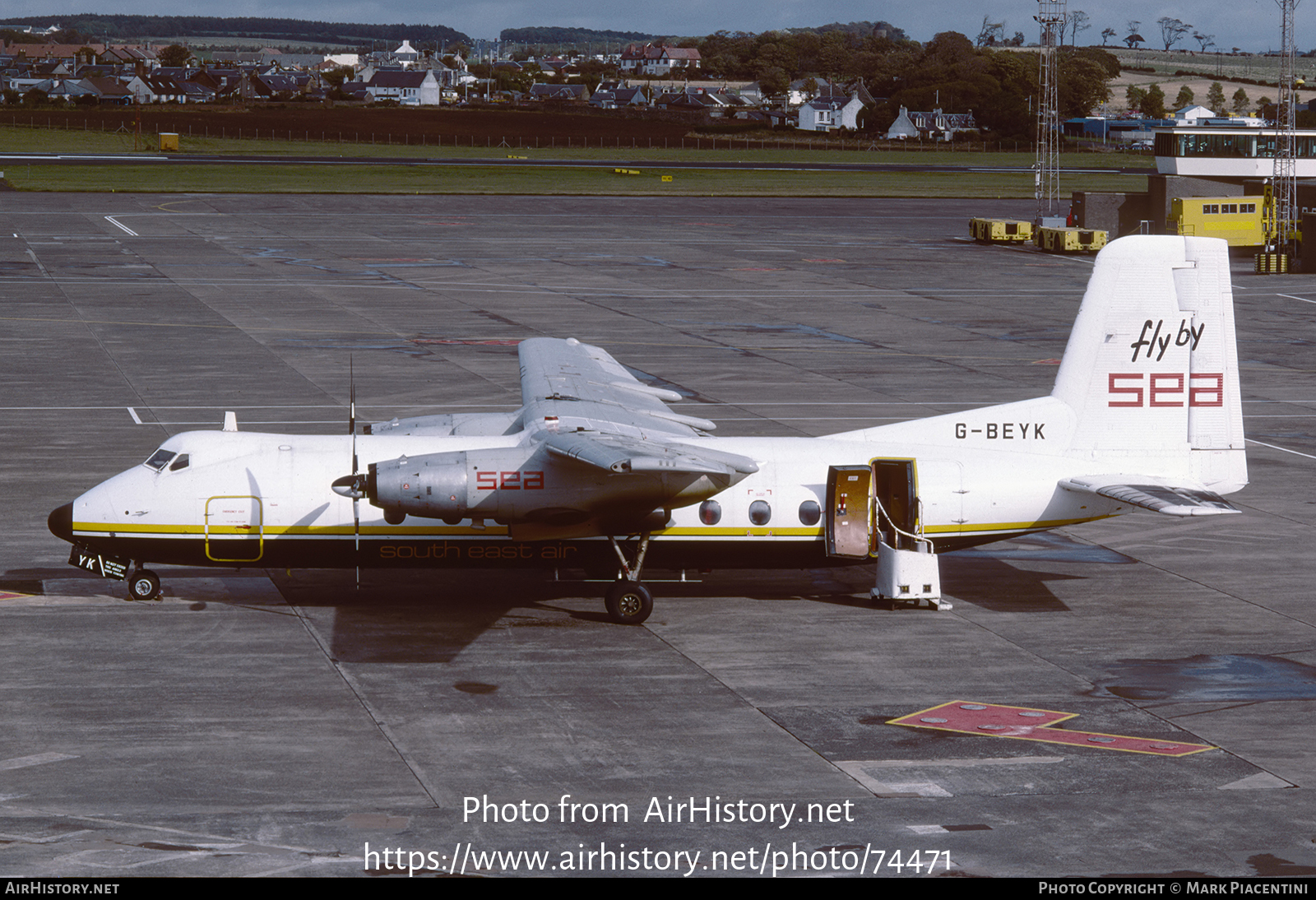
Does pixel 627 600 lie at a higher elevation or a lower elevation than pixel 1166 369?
lower

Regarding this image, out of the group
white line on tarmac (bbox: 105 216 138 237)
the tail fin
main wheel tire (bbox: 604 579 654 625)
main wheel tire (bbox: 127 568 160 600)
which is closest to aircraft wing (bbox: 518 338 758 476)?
main wheel tire (bbox: 604 579 654 625)

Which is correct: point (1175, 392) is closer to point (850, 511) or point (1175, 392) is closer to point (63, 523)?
point (850, 511)

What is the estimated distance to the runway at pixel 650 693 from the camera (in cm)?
1753

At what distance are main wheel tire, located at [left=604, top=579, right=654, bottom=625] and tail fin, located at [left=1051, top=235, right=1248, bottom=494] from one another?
8726 mm

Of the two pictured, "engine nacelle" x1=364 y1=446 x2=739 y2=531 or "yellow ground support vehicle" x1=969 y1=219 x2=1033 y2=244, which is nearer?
"engine nacelle" x1=364 y1=446 x2=739 y2=531

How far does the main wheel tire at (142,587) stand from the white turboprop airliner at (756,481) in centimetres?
5

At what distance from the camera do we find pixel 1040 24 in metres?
98.1

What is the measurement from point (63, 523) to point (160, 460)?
1.99 metres

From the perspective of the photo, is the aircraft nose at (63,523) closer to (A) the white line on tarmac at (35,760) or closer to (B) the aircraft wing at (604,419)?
(A) the white line on tarmac at (35,760)

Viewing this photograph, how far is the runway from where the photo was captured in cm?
1753

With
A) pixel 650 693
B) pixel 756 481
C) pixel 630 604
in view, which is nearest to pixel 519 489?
pixel 630 604

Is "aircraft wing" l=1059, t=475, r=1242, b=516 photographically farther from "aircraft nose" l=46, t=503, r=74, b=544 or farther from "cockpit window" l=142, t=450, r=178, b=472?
"aircraft nose" l=46, t=503, r=74, b=544

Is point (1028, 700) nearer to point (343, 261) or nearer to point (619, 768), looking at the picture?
point (619, 768)

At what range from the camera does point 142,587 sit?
2762cm
